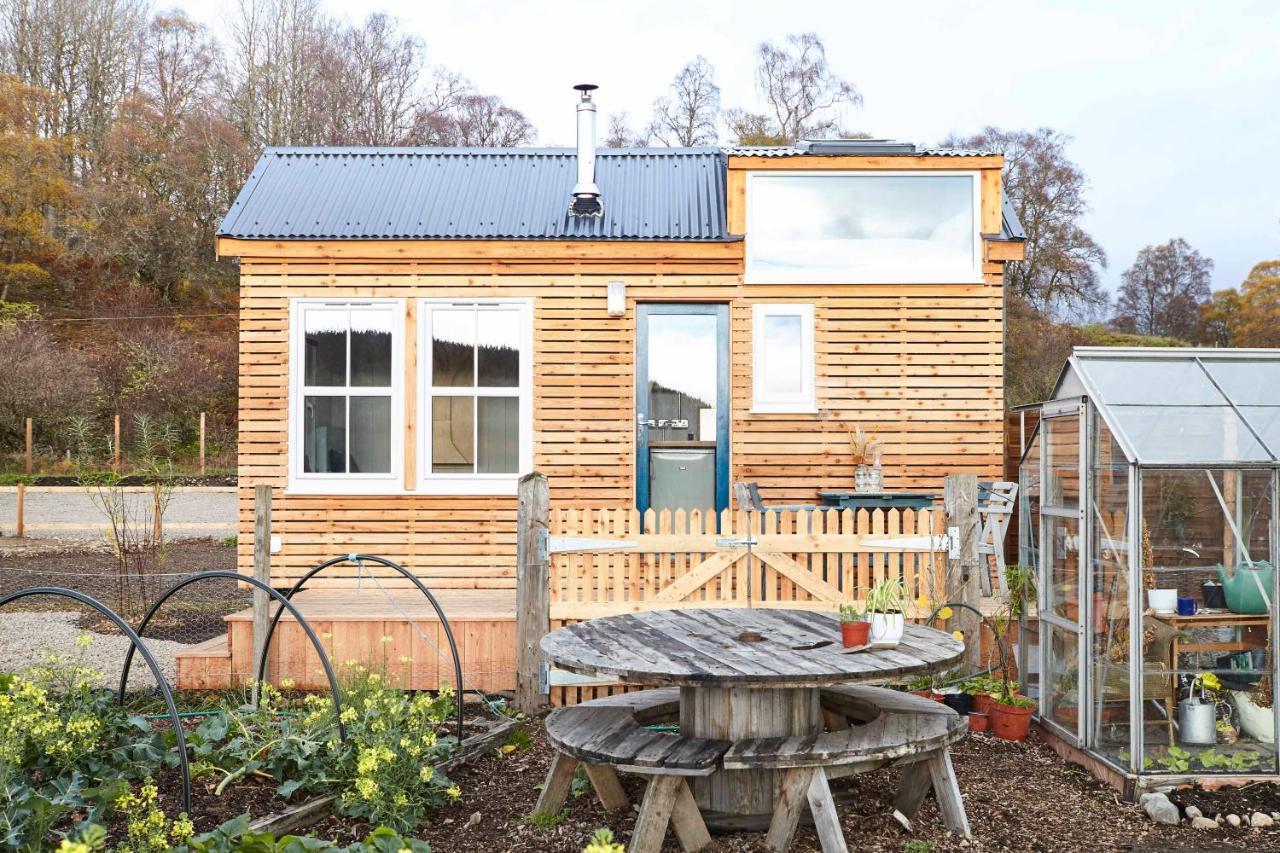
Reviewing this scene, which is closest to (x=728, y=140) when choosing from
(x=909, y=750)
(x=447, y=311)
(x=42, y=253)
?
(x=42, y=253)

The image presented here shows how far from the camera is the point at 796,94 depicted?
106ft

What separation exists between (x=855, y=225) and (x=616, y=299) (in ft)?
7.12

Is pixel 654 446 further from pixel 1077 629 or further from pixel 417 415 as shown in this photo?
pixel 1077 629

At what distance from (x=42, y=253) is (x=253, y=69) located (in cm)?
998

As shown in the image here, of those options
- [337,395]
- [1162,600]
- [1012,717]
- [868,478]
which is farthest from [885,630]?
[337,395]

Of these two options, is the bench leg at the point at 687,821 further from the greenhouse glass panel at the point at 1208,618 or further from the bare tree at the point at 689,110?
the bare tree at the point at 689,110

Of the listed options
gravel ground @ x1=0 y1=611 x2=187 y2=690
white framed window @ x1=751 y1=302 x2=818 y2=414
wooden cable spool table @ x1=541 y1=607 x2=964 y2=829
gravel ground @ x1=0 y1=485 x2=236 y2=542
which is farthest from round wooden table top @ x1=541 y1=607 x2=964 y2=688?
→ gravel ground @ x1=0 y1=485 x2=236 y2=542

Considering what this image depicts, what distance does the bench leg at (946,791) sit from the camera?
165 inches

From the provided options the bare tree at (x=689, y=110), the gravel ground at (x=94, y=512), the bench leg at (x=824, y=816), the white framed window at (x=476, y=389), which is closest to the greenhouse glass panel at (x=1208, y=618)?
the bench leg at (x=824, y=816)

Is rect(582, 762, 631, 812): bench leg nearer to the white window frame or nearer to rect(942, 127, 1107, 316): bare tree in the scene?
the white window frame

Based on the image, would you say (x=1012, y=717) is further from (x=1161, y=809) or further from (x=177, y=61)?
(x=177, y=61)

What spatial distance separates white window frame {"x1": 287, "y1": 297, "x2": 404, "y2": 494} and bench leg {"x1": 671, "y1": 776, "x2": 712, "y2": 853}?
17.5ft

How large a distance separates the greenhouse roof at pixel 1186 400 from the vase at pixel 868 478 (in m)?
3.28

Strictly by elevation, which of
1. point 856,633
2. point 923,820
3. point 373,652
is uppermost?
point 856,633
